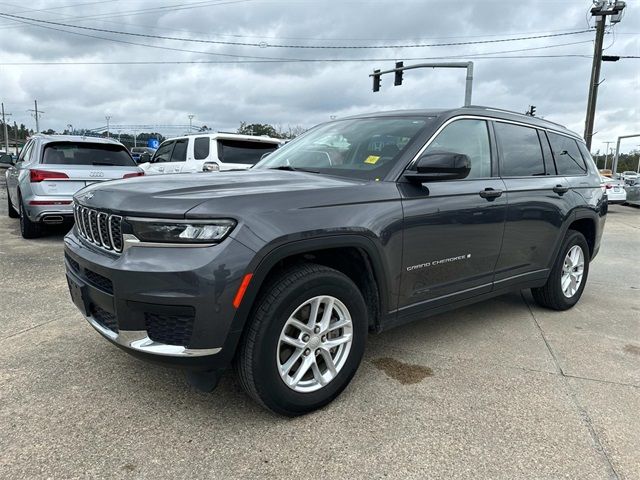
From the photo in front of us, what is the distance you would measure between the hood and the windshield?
0.82 ft

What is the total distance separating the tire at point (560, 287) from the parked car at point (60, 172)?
586 centimetres

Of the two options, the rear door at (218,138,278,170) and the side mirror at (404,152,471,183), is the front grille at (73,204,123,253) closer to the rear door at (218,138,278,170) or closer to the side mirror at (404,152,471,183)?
the side mirror at (404,152,471,183)

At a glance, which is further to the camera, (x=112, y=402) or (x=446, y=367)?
(x=446, y=367)

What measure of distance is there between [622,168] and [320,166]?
111m

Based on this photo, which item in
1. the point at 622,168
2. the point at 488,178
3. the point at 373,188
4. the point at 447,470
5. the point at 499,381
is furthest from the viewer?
the point at 622,168

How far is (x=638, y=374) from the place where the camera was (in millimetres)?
3430

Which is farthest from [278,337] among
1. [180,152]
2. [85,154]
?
[180,152]

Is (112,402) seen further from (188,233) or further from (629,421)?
(629,421)

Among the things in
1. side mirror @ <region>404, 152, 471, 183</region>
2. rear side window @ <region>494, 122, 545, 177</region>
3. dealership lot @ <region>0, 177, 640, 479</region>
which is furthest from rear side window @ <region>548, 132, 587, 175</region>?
side mirror @ <region>404, 152, 471, 183</region>

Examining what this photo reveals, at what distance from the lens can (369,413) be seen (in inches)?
109

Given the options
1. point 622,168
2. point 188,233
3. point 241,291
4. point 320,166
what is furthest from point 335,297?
point 622,168

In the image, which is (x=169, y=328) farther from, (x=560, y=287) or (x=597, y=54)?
(x=597, y=54)

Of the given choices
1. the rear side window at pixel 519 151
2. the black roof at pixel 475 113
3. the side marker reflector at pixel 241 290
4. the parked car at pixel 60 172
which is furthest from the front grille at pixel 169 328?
the parked car at pixel 60 172

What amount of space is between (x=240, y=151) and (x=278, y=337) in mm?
7562
